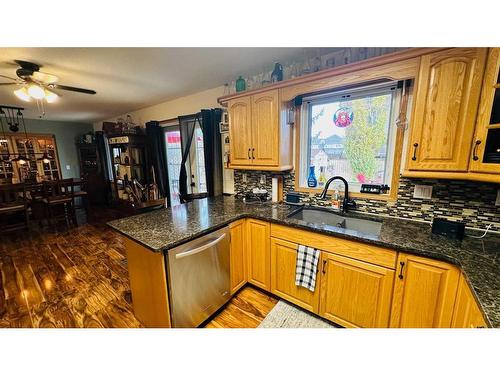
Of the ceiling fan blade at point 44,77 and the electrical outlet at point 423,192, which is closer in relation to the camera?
the electrical outlet at point 423,192

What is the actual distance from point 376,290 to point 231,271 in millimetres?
1174

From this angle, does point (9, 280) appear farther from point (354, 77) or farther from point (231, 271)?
point (354, 77)

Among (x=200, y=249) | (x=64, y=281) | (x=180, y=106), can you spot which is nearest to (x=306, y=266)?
(x=200, y=249)

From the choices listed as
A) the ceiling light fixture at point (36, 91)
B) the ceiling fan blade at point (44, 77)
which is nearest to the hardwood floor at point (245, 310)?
Answer: the ceiling light fixture at point (36, 91)

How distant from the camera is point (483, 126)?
3.73 feet

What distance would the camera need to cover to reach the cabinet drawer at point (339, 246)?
51.7 inches

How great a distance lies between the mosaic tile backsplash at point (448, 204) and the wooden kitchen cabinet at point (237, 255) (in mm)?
1126

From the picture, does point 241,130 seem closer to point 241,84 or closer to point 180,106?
point 241,84

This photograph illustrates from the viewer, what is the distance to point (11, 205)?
3664mm

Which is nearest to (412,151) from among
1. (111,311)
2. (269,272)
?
(269,272)

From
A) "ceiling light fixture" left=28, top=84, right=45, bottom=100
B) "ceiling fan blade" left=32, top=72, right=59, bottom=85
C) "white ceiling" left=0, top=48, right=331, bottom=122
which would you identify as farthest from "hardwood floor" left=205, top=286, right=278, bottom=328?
"ceiling fan blade" left=32, top=72, right=59, bottom=85

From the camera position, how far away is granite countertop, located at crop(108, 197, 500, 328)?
930 millimetres

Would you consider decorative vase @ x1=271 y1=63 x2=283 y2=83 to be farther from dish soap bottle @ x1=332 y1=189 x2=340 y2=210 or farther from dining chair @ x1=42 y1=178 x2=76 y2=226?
dining chair @ x1=42 y1=178 x2=76 y2=226

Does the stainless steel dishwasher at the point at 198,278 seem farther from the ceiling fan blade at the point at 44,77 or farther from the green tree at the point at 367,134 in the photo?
the ceiling fan blade at the point at 44,77
